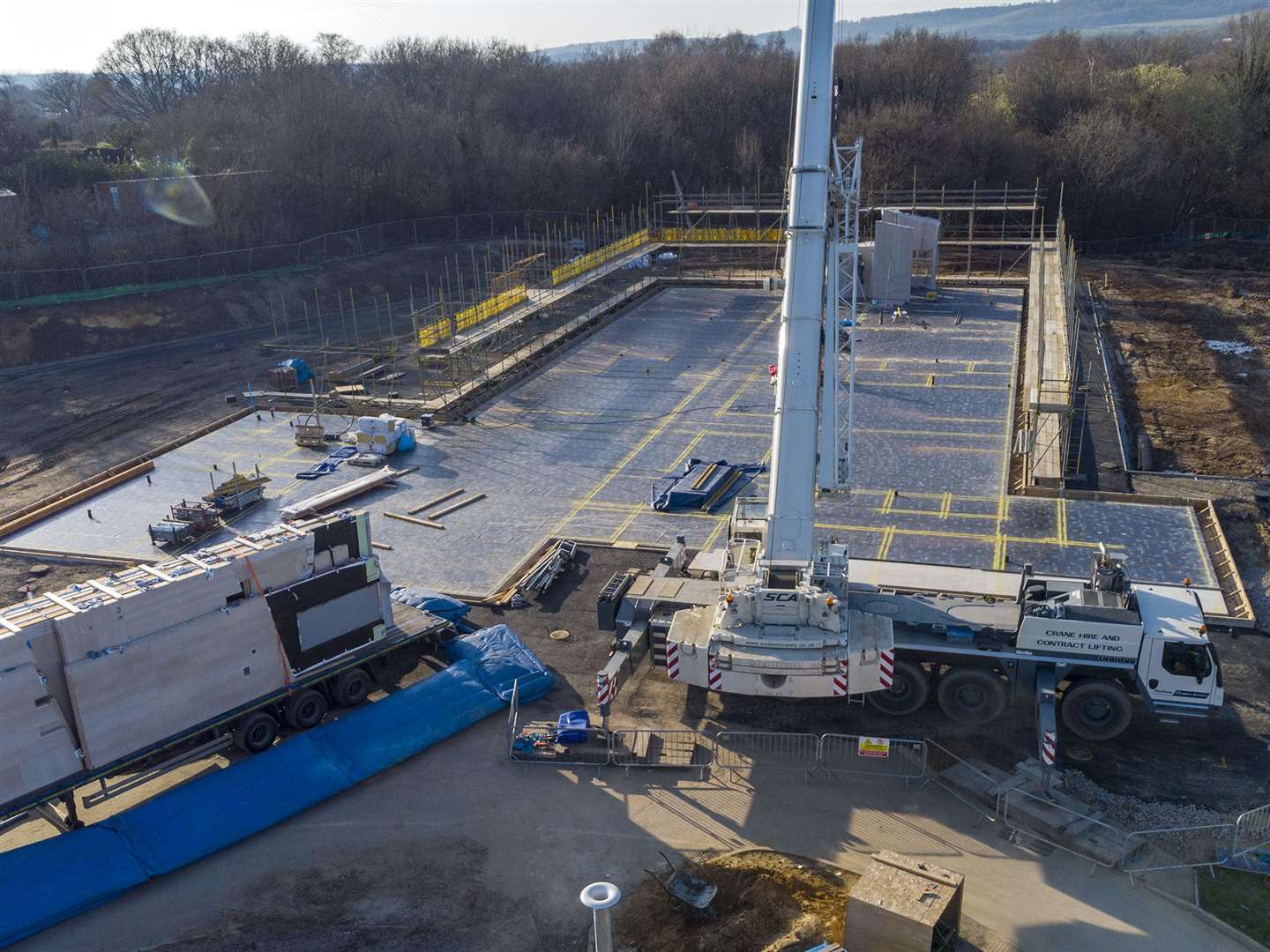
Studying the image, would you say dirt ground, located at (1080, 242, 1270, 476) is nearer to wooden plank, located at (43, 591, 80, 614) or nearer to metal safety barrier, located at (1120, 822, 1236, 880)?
metal safety barrier, located at (1120, 822, 1236, 880)

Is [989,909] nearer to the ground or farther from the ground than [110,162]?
nearer to the ground

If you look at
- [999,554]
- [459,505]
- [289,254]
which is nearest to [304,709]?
[459,505]

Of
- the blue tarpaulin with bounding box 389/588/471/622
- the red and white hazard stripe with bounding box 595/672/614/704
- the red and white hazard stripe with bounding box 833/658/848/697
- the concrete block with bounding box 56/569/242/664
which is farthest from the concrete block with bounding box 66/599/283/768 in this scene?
the red and white hazard stripe with bounding box 833/658/848/697

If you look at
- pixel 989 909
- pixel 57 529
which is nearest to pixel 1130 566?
pixel 989 909

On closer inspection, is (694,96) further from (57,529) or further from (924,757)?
(924,757)

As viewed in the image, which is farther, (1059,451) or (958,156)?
(958,156)

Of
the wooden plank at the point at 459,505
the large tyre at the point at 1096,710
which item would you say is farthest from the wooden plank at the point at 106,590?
the large tyre at the point at 1096,710

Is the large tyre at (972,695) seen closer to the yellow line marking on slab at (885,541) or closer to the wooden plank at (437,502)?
the yellow line marking on slab at (885,541)

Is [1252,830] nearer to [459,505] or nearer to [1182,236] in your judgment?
[459,505]
